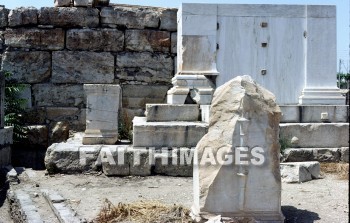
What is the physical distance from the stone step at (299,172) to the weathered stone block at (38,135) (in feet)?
18.1

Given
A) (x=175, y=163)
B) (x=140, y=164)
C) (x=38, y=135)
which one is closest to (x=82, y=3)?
(x=38, y=135)

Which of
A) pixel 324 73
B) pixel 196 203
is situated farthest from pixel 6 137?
pixel 324 73

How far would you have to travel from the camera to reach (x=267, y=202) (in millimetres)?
3945

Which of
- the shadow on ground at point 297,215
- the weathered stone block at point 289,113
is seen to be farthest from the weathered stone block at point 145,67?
the shadow on ground at point 297,215

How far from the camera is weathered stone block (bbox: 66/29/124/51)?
9.45m

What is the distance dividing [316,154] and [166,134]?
2.45 meters

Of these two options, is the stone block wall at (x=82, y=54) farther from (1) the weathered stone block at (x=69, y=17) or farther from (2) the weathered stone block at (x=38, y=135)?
(2) the weathered stone block at (x=38, y=135)

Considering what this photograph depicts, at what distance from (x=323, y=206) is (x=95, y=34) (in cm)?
665

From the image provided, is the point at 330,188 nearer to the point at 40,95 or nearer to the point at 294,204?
the point at 294,204

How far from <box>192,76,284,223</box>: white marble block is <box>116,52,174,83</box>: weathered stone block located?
5.79 meters

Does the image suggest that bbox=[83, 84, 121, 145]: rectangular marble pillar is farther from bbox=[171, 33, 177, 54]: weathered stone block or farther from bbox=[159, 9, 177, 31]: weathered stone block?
bbox=[159, 9, 177, 31]: weathered stone block

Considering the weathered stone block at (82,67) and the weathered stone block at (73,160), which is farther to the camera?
the weathered stone block at (82,67)

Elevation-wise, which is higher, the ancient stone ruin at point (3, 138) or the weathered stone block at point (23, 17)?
the weathered stone block at point (23, 17)

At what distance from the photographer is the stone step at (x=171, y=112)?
6.81 meters
